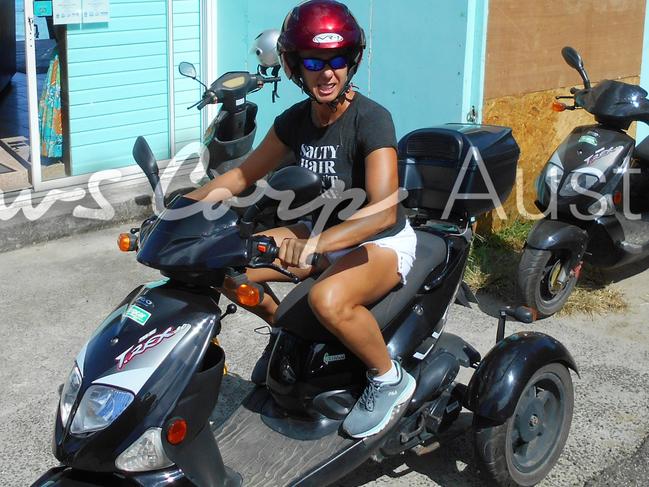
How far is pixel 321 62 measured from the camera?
3.26m

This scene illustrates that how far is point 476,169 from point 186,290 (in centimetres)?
162

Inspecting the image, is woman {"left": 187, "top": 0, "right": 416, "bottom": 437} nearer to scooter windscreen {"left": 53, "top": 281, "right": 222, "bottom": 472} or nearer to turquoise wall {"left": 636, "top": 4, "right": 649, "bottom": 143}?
scooter windscreen {"left": 53, "top": 281, "right": 222, "bottom": 472}

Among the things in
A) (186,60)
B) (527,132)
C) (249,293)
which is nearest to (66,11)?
(186,60)

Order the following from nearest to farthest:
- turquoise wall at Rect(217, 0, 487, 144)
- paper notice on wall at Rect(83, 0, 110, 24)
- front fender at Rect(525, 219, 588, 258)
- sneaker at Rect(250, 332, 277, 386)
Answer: sneaker at Rect(250, 332, 277, 386) < front fender at Rect(525, 219, 588, 258) < turquoise wall at Rect(217, 0, 487, 144) < paper notice on wall at Rect(83, 0, 110, 24)

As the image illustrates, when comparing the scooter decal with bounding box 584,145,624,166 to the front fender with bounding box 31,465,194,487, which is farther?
the scooter decal with bounding box 584,145,624,166

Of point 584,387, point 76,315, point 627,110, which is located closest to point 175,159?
point 76,315

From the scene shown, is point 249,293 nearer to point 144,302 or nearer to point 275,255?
point 275,255

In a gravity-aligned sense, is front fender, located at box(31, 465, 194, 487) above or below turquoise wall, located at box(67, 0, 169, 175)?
below

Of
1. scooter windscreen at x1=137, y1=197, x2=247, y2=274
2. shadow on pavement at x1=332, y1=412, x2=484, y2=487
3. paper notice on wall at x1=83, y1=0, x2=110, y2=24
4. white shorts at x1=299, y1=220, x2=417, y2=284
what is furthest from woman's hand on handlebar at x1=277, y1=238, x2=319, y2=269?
paper notice on wall at x1=83, y1=0, x2=110, y2=24

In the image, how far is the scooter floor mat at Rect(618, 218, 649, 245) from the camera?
5.45 meters

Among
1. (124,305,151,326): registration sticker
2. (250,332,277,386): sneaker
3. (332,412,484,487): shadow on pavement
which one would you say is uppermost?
(124,305,151,326): registration sticker

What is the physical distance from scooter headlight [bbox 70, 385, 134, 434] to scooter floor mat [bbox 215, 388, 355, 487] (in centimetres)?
65

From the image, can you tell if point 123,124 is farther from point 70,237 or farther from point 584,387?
point 584,387

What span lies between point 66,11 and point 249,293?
4180 mm
